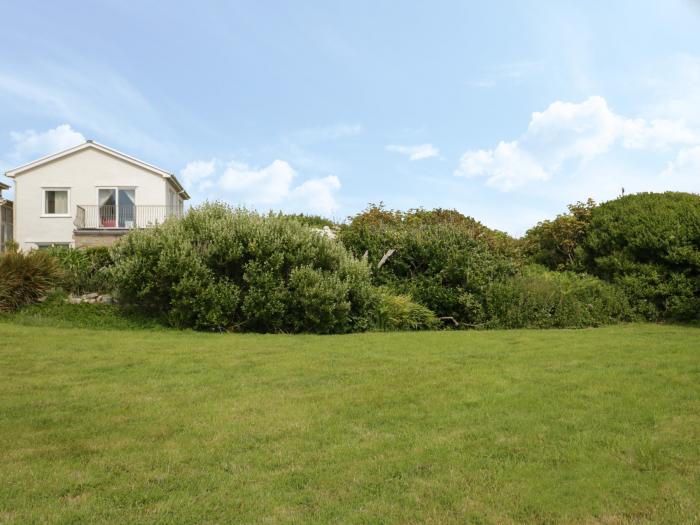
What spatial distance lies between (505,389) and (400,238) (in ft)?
33.7

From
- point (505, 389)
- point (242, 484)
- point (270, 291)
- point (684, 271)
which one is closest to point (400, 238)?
point (270, 291)

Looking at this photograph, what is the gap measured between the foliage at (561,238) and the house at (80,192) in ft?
62.9

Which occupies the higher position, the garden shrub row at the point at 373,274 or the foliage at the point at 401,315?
the garden shrub row at the point at 373,274

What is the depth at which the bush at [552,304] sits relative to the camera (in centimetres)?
1555

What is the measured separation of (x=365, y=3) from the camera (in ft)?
49.0

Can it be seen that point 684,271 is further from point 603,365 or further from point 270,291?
point 270,291

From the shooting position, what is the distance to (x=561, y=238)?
20.4 metres

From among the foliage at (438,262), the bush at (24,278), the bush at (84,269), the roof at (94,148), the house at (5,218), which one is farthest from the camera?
the house at (5,218)

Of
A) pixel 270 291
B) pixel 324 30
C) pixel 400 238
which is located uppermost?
pixel 324 30

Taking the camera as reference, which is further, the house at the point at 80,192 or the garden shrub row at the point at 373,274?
the house at the point at 80,192

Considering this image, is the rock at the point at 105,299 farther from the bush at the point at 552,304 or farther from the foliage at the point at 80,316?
the bush at the point at 552,304

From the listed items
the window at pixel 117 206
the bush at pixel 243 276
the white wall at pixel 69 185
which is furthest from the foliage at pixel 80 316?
the white wall at pixel 69 185

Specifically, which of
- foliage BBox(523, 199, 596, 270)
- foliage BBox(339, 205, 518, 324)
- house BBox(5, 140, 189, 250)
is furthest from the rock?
house BBox(5, 140, 189, 250)

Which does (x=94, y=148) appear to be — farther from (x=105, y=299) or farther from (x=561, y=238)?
(x=561, y=238)
